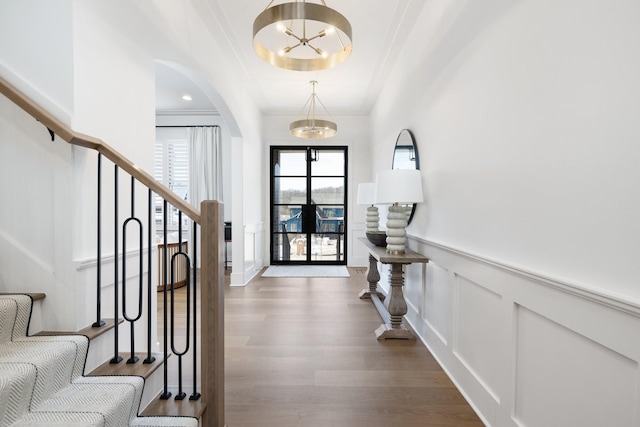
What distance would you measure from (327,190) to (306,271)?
1681 millimetres

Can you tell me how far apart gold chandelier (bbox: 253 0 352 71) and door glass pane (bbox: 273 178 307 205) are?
307cm

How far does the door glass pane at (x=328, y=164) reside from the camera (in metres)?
6.41

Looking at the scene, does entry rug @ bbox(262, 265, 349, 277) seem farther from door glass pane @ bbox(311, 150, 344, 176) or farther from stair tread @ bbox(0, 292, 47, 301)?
stair tread @ bbox(0, 292, 47, 301)

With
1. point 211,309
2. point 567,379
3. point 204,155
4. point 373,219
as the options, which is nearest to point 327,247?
point 373,219

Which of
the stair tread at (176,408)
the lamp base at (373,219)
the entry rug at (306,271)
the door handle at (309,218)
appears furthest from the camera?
the door handle at (309,218)

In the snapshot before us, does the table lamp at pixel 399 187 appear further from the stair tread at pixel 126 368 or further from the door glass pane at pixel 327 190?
the door glass pane at pixel 327 190

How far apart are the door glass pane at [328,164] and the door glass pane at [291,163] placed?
207 millimetres

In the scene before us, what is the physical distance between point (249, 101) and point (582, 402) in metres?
5.10

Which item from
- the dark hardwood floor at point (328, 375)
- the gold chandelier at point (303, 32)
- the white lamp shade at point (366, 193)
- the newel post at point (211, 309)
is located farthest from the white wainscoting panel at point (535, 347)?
the white lamp shade at point (366, 193)

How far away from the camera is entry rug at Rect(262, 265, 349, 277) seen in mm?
5480

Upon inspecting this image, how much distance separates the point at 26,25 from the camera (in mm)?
1579

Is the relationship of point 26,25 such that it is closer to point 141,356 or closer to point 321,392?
point 141,356

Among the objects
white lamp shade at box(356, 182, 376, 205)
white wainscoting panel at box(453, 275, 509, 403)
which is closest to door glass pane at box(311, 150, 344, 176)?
white lamp shade at box(356, 182, 376, 205)

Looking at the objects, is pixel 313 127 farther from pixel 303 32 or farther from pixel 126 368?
pixel 126 368
